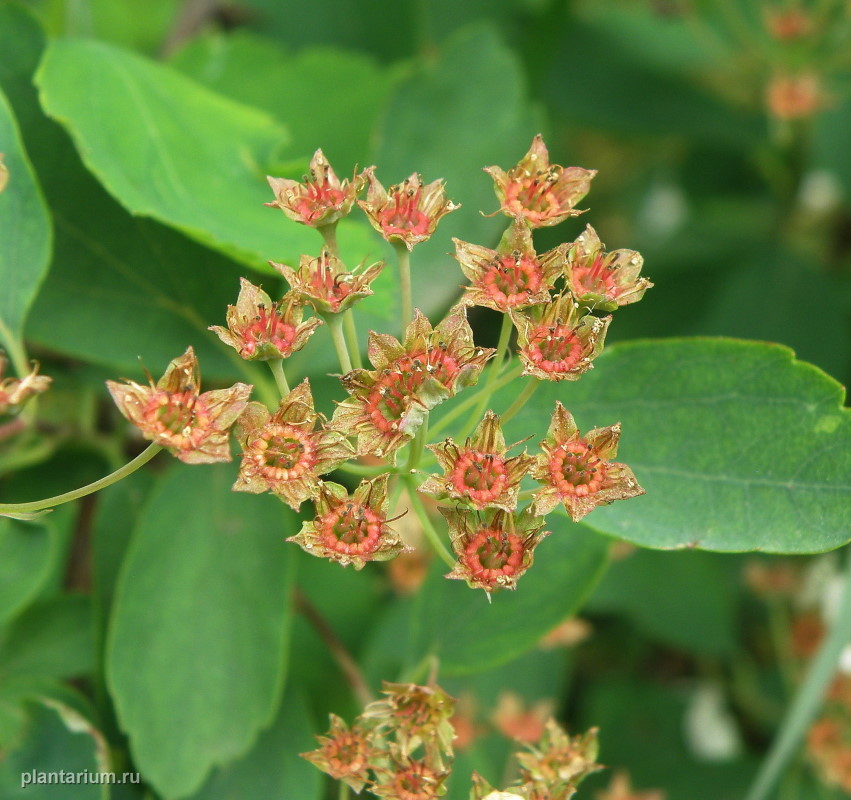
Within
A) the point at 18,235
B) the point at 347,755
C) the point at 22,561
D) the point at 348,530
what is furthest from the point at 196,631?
the point at 18,235

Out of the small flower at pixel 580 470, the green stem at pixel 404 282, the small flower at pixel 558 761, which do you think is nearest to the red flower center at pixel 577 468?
the small flower at pixel 580 470

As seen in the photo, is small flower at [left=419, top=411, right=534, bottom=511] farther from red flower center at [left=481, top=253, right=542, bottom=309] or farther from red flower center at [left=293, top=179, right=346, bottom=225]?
red flower center at [left=293, top=179, right=346, bottom=225]

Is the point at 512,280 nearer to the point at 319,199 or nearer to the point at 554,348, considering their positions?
the point at 554,348

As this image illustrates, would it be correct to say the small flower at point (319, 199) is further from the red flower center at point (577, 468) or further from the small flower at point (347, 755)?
the small flower at point (347, 755)

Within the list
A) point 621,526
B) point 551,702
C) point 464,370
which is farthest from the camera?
point 551,702

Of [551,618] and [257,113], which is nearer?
[551,618]

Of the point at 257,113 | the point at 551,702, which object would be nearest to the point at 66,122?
the point at 257,113

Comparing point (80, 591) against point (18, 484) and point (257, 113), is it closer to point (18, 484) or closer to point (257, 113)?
point (18, 484)
